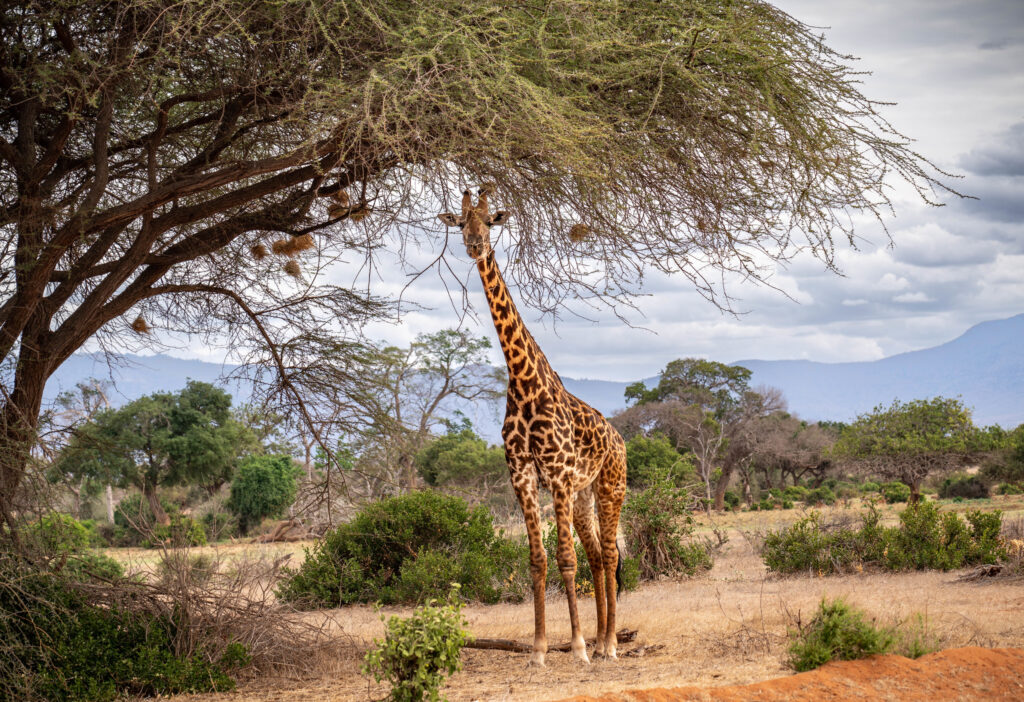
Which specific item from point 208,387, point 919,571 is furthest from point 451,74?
point 208,387

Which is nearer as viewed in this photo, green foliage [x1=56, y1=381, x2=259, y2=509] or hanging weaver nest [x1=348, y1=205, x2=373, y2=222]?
hanging weaver nest [x1=348, y1=205, x2=373, y2=222]

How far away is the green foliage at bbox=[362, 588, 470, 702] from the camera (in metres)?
6.37

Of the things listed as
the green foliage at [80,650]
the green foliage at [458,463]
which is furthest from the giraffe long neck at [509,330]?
the green foliage at [458,463]

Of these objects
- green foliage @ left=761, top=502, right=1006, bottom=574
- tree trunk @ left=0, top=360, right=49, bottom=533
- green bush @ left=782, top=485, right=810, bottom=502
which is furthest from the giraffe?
green bush @ left=782, top=485, right=810, bottom=502

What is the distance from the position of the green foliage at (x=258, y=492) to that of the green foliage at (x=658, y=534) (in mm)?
20124

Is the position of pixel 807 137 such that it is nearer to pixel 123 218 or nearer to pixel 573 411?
pixel 573 411

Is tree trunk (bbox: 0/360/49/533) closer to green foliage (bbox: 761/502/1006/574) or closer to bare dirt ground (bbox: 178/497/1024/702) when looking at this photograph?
bare dirt ground (bbox: 178/497/1024/702)

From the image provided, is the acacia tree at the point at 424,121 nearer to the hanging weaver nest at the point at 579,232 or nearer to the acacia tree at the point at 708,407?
the hanging weaver nest at the point at 579,232

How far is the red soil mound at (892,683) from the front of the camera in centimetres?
629

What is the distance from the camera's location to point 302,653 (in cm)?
894

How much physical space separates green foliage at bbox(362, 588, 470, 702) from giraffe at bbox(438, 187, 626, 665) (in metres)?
1.33

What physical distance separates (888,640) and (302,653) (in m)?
5.16

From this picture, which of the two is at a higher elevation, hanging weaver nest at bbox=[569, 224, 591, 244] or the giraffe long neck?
hanging weaver nest at bbox=[569, 224, 591, 244]

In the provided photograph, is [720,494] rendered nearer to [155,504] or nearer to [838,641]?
[155,504]
